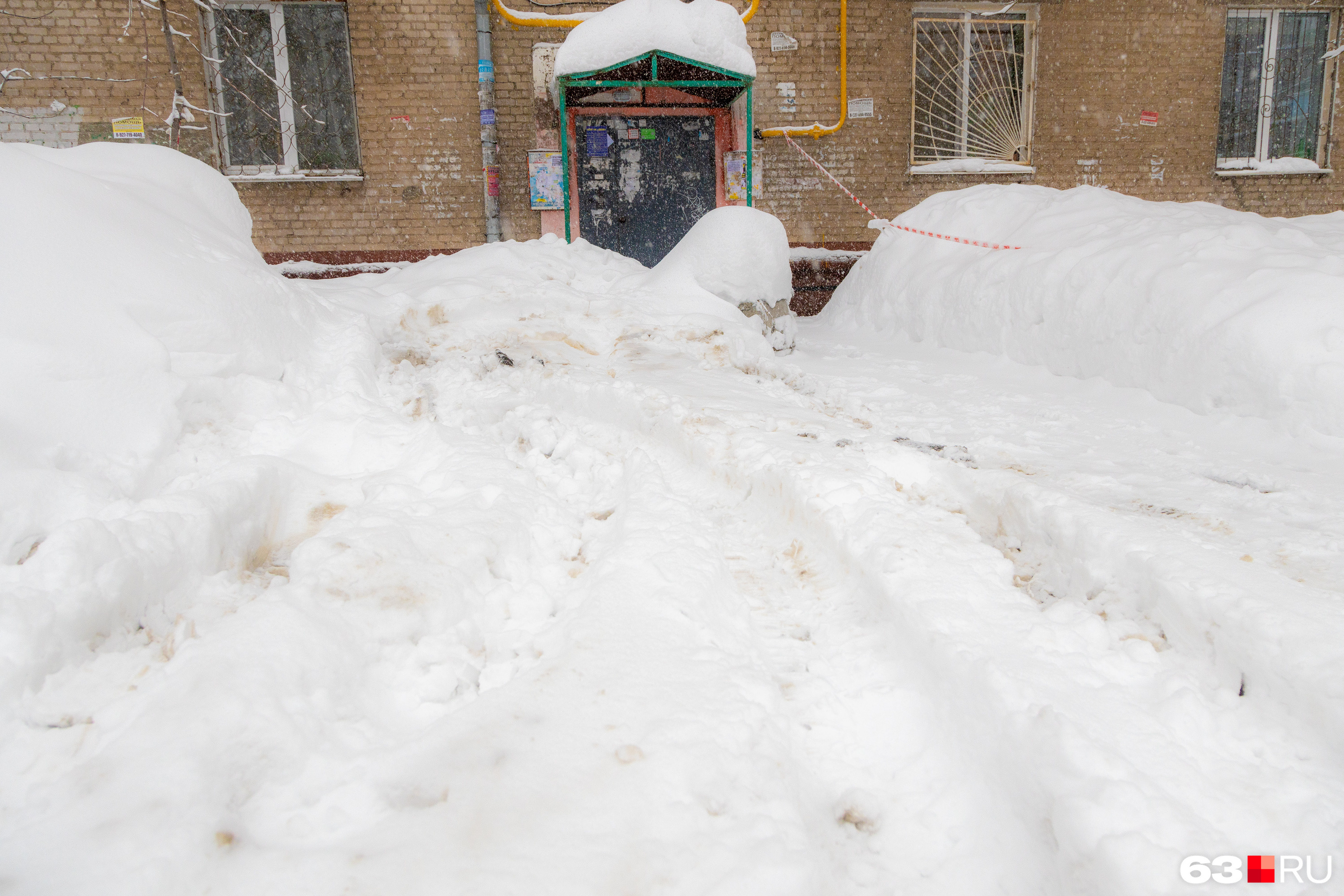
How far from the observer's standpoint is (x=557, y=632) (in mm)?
1786

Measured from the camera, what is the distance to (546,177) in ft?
25.1

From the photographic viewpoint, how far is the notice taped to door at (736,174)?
7.77m

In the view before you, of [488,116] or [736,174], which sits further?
[736,174]

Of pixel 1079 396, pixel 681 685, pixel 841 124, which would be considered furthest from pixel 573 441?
pixel 841 124

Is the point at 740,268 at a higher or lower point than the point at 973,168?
lower

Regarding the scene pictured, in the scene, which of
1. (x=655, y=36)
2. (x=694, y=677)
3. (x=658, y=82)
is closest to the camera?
(x=694, y=677)

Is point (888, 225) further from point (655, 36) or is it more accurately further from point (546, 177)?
point (546, 177)

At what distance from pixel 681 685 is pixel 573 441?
1.56 metres

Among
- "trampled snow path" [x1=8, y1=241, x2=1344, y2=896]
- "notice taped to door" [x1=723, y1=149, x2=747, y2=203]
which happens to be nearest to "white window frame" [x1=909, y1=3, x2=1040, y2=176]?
"notice taped to door" [x1=723, y1=149, x2=747, y2=203]

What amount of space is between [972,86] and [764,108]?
246 centimetres

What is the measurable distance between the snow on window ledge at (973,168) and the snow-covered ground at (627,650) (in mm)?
6003

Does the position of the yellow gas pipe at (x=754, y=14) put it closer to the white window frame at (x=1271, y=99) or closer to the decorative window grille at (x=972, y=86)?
the decorative window grille at (x=972, y=86)

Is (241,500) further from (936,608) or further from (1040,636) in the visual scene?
(1040,636)

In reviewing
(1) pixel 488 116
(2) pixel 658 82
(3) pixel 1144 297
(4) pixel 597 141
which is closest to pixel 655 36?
(2) pixel 658 82
